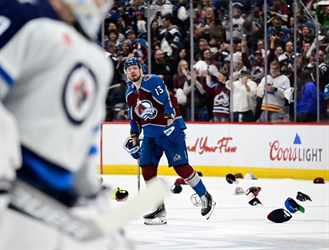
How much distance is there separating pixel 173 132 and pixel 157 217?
834 mm

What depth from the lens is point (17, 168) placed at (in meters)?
2.80

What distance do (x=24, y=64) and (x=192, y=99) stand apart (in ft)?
46.6

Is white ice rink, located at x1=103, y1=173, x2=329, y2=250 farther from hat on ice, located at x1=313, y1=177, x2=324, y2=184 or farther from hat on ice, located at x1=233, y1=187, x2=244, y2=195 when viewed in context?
hat on ice, located at x1=313, y1=177, x2=324, y2=184

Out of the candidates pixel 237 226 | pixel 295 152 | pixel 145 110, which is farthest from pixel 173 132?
pixel 295 152

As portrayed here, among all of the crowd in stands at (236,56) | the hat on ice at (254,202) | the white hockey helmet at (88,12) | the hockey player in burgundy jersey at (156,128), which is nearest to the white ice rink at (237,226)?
the hat on ice at (254,202)

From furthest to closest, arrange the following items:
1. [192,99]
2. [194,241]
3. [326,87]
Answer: [192,99] < [326,87] < [194,241]

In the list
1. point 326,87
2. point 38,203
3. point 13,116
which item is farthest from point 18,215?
point 326,87

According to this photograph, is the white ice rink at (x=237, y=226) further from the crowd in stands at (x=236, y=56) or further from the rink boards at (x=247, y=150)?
the crowd in stands at (x=236, y=56)

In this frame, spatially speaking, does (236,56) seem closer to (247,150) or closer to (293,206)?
(247,150)

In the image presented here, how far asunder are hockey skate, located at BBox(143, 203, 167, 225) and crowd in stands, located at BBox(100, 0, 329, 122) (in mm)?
6214

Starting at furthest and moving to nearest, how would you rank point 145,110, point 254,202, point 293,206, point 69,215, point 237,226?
point 254,202
point 293,206
point 145,110
point 237,226
point 69,215

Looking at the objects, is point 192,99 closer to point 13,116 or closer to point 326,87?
point 326,87

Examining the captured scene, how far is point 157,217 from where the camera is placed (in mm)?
10109

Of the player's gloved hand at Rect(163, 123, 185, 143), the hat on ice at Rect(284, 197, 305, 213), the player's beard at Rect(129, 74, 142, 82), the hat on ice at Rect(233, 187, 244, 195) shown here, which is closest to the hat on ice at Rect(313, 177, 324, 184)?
the hat on ice at Rect(233, 187, 244, 195)
